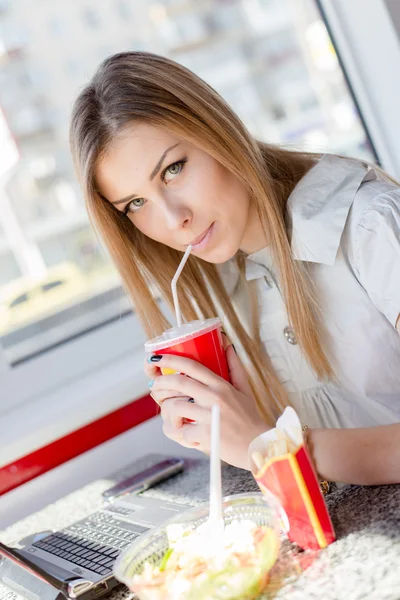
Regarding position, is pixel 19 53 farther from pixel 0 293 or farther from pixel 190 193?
pixel 190 193

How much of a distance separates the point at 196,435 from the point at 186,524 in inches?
6.5

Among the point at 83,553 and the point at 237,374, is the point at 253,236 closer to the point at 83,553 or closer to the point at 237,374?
the point at 237,374

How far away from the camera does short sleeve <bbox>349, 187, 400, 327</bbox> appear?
120 cm

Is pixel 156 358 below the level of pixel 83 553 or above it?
above

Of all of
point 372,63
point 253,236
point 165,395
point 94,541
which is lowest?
point 94,541

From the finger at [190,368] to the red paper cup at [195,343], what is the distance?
11 mm

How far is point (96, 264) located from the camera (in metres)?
2.06

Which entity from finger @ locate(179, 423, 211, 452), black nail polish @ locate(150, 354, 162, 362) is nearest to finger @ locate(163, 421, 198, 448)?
finger @ locate(179, 423, 211, 452)

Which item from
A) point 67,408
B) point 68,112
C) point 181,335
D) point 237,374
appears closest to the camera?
point 181,335

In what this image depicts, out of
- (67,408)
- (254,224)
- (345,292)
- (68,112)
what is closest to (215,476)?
(345,292)

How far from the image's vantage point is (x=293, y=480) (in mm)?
858

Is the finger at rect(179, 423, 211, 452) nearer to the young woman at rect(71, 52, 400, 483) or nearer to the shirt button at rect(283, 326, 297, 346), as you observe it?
the young woman at rect(71, 52, 400, 483)

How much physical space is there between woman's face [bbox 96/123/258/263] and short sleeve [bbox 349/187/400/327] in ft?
0.74

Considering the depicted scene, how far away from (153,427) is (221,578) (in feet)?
3.41
